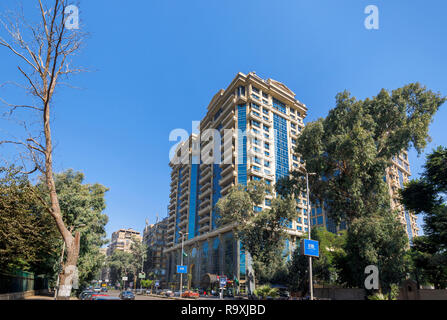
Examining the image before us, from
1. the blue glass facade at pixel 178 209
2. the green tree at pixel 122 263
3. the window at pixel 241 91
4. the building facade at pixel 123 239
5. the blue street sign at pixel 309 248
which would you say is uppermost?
the window at pixel 241 91

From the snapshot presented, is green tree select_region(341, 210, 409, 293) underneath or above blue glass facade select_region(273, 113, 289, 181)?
underneath

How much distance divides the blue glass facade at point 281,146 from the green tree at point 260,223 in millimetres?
25124

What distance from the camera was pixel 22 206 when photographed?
20984mm

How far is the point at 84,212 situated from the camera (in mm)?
34531

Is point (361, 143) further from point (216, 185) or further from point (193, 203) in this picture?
point (193, 203)

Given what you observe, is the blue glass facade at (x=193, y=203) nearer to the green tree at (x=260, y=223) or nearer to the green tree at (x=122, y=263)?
the green tree at (x=122, y=263)

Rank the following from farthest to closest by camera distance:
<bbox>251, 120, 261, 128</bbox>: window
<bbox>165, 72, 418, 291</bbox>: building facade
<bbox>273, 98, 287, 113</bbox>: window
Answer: <bbox>273, 98, 287, 113</bbox>: window → <bbox>251, 120, 261, 128</bbox>: window → <bbox>165, 72, 418, 291</bbox>: building facade

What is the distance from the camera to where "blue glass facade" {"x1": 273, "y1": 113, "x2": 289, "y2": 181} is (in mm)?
68375

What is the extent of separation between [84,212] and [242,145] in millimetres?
39039

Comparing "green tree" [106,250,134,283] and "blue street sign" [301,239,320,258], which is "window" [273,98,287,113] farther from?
"green tree" [106,250,134,283]

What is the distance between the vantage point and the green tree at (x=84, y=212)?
3412 centimetres

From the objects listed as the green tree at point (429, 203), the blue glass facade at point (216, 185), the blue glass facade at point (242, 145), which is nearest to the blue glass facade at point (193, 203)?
the blue glass facade at point (216, 185)

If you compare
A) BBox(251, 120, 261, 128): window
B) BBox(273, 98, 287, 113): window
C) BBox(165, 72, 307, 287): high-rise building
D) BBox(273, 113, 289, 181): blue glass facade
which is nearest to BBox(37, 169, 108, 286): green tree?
BBox(165, 72, 307, 287): high-rise building

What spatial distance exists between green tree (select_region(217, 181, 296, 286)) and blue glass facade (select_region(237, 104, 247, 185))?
62.7ft
